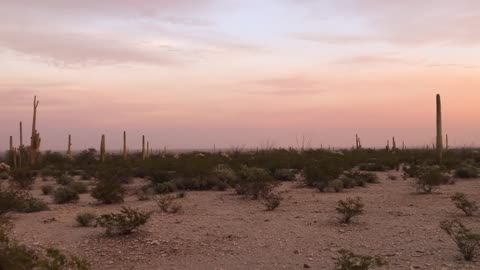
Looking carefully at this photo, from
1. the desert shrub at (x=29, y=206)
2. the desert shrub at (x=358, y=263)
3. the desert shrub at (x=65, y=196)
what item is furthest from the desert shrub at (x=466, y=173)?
the desert shrub at (x=29, y=206)

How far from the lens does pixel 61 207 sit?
54.6 ft

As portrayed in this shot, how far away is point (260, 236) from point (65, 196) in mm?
8964

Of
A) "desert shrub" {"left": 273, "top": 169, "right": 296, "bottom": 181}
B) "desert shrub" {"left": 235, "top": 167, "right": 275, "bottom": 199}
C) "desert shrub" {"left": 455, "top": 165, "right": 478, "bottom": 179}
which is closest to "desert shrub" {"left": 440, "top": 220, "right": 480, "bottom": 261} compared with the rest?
"desert shrub" {"left": 235, "top": 167, "right": 275, "bottom": 199}

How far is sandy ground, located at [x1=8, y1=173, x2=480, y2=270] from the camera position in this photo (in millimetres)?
9609

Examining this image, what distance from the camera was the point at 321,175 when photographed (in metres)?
20.3

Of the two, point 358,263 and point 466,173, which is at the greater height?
point 466,173

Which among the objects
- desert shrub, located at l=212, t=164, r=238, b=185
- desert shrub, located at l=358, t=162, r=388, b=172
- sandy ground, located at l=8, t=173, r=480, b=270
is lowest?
sandy ground, located at l=8, t=173, r=480, b=270

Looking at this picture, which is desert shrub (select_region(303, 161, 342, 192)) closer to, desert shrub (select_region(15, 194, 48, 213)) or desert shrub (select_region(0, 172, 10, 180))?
desert shrub (select_region(15, 194, 48, 213))

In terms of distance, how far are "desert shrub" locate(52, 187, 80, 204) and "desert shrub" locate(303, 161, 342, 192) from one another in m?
8.86

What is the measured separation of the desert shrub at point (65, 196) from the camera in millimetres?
17781

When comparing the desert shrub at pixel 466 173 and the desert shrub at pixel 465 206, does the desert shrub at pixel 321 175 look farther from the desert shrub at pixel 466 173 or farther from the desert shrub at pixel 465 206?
the desert shrub at pixel 465 206

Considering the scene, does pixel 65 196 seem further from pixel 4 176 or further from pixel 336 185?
pixel 4 176

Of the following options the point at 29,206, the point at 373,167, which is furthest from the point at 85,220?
the point at 373,167

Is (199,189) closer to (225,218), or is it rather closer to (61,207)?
(61,207)
